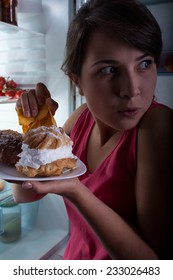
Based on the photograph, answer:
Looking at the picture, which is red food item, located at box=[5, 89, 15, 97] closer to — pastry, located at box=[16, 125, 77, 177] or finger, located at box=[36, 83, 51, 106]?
finger, located at box=[36, 83, 51, 106]

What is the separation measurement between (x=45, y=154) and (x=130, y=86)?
0.74 ft

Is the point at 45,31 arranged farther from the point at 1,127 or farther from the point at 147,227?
the point at 147,227

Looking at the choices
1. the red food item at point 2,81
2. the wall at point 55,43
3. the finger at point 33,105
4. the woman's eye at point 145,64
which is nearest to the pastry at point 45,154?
the finger at point 33,105

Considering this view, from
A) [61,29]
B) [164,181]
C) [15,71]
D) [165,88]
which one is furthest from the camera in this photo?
[15,71]

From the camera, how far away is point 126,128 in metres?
0.61

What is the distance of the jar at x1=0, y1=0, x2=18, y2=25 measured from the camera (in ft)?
3.78

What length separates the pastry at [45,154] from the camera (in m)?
0.57

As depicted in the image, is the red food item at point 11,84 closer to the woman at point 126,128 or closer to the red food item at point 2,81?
the red food item at point 2,81

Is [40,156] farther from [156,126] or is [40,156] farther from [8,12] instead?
[8,12]

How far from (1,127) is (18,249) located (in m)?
0.60

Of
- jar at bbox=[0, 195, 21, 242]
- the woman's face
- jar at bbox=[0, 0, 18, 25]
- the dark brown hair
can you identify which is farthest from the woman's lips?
jar at bbox=[0, 195, 21, 242]

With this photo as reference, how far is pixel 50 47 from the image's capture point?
1298mm

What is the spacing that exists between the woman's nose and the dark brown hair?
66mm
